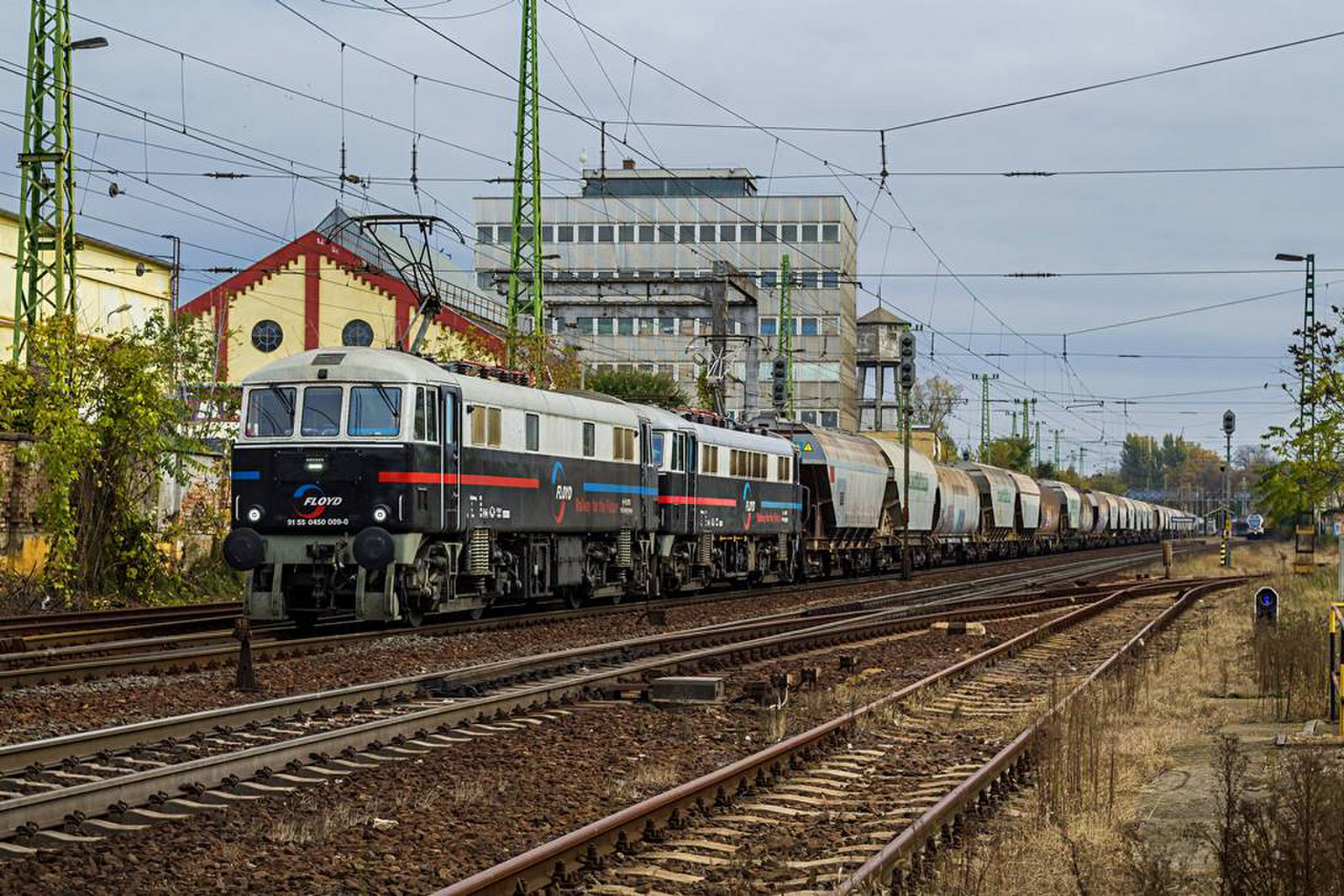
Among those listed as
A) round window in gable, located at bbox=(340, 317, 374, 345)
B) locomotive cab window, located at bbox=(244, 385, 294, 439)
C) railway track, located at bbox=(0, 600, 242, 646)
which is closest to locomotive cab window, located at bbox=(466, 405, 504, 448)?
locomotive cab window, located at bbox=(244, 385, 294, 439)

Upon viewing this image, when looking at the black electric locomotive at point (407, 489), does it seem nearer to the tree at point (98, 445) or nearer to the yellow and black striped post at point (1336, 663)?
the tree at point (98, 445)

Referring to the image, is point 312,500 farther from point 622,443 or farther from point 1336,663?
point 1336,663

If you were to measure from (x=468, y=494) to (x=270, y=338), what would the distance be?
48520mm

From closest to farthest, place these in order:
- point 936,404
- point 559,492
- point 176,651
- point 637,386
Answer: point 176,651, point 559,492, point 637,386, point 936,404

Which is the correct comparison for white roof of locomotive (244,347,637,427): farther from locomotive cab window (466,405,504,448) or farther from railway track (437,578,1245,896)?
railway track (437,578,1245,896)

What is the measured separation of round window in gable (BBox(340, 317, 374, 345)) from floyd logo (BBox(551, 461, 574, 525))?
43.7 m

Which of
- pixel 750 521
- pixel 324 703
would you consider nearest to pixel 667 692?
pixel 324 703

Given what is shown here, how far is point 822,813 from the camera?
10.1 metres

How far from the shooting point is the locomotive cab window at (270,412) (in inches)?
852

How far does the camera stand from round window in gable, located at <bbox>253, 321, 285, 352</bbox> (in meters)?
68.5

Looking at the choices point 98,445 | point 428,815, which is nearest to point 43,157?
point 98,445

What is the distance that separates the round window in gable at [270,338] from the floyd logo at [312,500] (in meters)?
48.9

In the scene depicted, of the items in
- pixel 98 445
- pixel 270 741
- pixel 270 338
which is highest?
pixel 270 338

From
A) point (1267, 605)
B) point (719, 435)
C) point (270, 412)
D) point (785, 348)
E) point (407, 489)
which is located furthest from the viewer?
point (785, 348)
